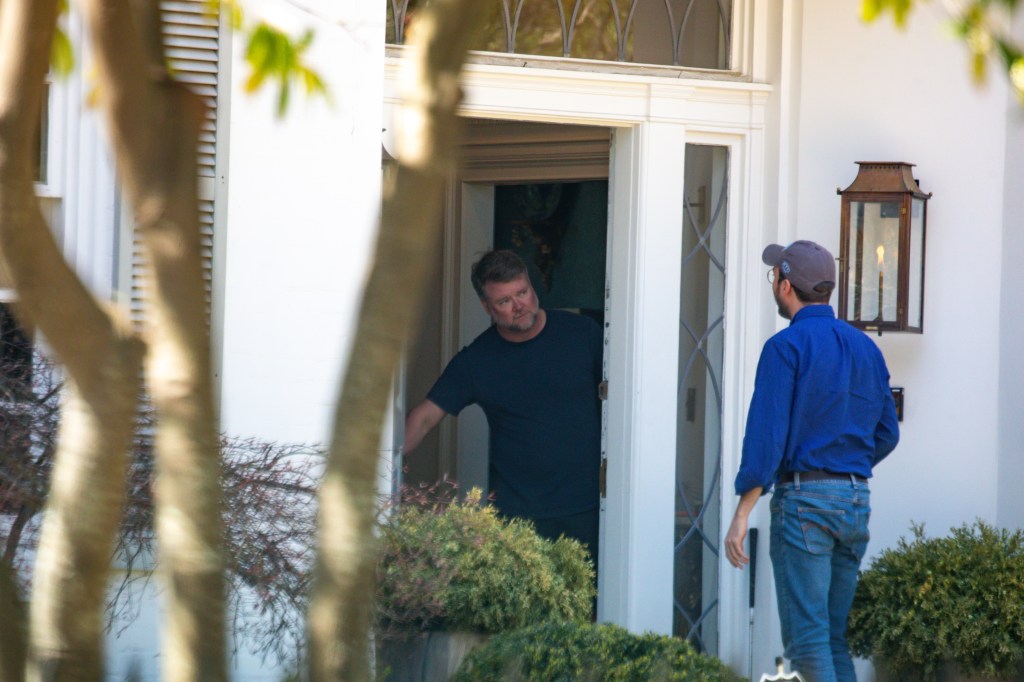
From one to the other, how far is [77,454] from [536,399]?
460 cm

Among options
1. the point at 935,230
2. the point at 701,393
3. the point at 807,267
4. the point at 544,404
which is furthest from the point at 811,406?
the point at 544,404

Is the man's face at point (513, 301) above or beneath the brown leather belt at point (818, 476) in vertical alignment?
above

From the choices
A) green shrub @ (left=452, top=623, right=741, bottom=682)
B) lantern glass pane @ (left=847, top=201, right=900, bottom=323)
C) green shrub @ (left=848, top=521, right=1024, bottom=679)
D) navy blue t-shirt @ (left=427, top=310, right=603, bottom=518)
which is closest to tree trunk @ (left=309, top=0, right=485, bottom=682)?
green shrub @ (left=452, top=623, right=741, bottom=682)

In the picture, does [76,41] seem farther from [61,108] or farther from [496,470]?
[496,470]

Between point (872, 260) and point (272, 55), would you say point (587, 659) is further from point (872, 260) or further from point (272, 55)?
point (872, 260)

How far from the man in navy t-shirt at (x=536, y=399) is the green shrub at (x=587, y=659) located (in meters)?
2.21

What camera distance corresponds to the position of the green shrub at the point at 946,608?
4.87 meters

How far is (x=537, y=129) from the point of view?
6.85 m

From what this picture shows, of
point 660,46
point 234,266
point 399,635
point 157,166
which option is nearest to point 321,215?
point 234,266

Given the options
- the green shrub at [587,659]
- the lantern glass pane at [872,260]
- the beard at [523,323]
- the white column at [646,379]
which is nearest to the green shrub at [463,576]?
the green shrub at [587,659]

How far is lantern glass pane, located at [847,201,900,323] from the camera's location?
556 centimetres

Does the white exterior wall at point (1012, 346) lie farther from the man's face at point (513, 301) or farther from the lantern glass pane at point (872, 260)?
the man's face at point (513, 301)

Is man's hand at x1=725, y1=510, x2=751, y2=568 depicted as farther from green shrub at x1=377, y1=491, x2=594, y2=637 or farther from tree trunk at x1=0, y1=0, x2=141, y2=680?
tree trunk at x1=0, y1=0, x2=141, y2=680

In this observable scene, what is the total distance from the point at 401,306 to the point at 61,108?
3.65m
